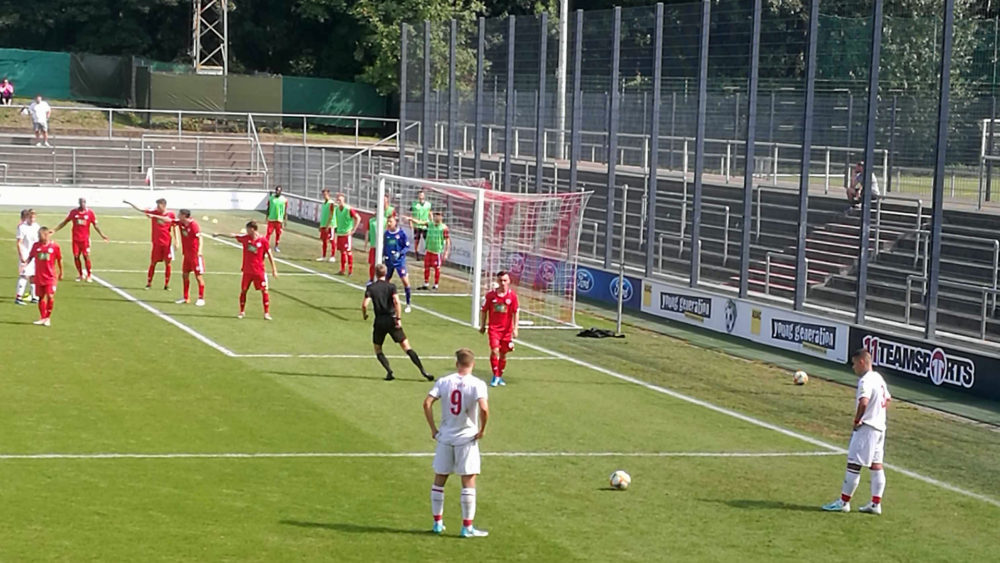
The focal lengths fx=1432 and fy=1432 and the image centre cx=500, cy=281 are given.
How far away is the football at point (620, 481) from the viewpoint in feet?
50.3

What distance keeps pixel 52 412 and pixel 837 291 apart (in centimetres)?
1426

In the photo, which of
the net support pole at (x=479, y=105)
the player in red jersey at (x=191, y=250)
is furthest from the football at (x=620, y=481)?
the net support pole at (x=479, y=105)

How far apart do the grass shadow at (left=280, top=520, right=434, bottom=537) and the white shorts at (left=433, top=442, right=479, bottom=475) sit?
0.71 metres

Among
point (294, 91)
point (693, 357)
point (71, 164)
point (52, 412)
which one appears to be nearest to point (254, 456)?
point (52, 412)

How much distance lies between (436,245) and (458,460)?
65.1 feet

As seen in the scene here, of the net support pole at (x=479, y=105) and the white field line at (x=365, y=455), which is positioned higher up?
the net support pole at (x=479, y=105)

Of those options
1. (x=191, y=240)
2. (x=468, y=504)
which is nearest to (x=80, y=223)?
(x=191, y=240)

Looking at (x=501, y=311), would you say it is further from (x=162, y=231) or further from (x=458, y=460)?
(x=162, y=231)

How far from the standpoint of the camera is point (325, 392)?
20453 millimetres

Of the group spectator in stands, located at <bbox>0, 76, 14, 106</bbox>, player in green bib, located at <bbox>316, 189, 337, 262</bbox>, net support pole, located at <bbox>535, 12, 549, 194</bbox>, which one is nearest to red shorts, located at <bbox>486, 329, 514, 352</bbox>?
net support pole, located at <bbox>535, 12, 549, 194</bbox>

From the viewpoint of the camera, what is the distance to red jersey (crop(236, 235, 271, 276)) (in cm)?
2669

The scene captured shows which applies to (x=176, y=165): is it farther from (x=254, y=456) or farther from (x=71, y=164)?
(x=254, y=456)

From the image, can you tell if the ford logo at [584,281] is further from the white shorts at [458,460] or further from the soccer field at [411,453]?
the white shorts at [458,460]

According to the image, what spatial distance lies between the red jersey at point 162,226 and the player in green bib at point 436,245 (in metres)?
5.88
